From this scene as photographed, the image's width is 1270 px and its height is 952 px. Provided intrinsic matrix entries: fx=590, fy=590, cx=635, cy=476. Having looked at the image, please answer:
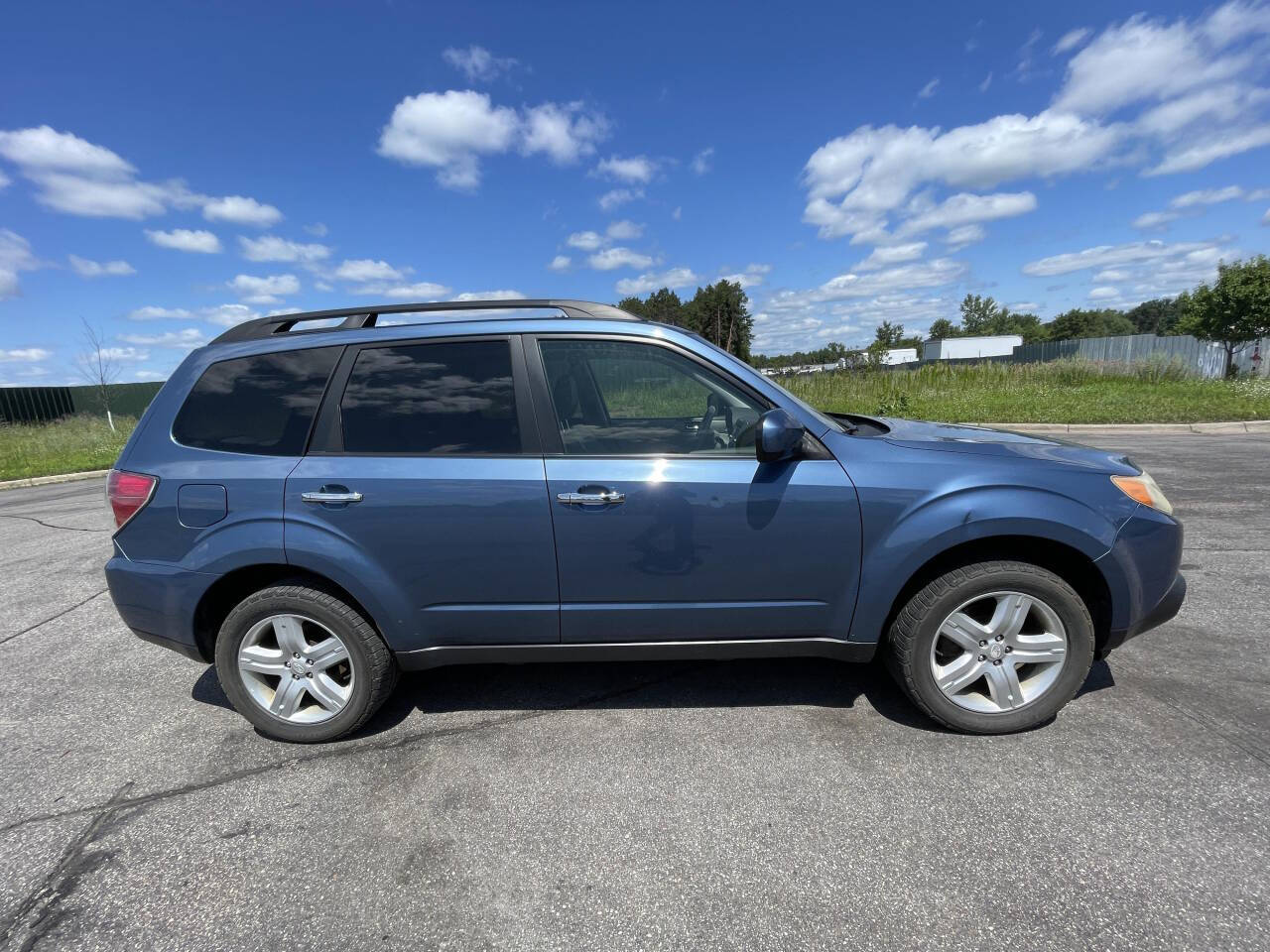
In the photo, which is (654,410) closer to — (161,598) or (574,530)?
(574,530)

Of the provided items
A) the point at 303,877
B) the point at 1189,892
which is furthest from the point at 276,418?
the point at 1189,892

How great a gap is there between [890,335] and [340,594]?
81142mm

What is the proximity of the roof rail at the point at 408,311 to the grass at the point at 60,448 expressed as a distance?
45.8 feet

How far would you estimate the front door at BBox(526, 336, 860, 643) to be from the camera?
2455 millimetres

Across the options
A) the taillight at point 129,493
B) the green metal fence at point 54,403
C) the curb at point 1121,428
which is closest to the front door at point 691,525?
the taillight at point 129,493

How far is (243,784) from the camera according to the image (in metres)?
2.48

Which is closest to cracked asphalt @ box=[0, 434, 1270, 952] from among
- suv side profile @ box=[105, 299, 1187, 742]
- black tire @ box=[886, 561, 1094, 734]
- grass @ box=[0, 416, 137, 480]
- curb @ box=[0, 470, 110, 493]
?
black tire @ box=[886, 561, 1094, 734]

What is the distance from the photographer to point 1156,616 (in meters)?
2.55

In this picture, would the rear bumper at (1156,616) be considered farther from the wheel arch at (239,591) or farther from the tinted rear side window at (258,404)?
the tinted rear side window at (258,404)

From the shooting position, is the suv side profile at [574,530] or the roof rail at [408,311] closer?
the suv side profile at [574,530]

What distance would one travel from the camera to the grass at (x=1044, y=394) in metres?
12.5

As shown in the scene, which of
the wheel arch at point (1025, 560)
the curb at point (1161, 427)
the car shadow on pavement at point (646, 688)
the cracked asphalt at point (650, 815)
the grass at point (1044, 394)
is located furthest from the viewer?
the grass at point (1044, 394)

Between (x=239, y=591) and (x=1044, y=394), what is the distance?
18988 millimetres

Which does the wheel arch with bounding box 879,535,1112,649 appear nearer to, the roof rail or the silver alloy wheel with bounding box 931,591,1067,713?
the silver alloy wheel with bounding box 931,591,1067,713
